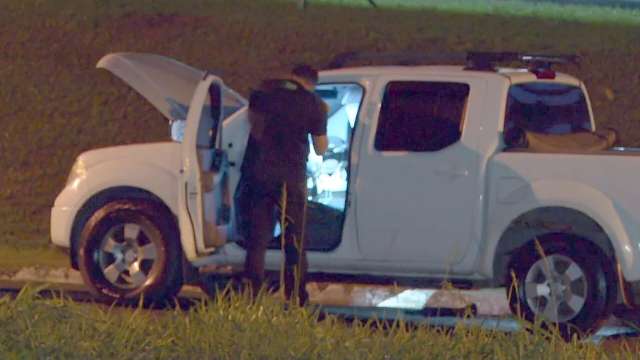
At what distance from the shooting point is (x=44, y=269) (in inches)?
561

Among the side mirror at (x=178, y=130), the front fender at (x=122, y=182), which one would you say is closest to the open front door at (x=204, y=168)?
the side mirror at (x=178, y=130)

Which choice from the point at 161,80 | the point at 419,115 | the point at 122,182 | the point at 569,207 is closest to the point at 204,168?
the point at 122,182

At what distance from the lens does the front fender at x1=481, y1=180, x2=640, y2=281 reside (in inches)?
409

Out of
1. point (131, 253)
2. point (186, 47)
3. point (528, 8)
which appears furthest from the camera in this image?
point (528, 8)

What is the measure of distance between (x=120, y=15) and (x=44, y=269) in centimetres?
984

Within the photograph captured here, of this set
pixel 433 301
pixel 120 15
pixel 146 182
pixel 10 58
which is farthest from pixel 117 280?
pixel 120 15

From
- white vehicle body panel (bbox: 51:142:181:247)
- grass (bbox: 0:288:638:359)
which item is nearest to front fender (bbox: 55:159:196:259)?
white vehicle body panel (bbox: 51:142:181:247)

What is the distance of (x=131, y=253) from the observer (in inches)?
455

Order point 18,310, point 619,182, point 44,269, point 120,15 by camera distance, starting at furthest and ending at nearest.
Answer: point 120,15
point 44,269
point 619,182
point 18,310

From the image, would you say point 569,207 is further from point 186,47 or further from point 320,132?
point 186,47

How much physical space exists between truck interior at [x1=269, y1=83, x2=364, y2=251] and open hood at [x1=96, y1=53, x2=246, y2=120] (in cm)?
75

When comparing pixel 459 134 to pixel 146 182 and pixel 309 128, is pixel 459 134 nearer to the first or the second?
pixel 309 128

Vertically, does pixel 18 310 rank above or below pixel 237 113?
below

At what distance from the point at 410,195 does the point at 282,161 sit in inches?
35.8
